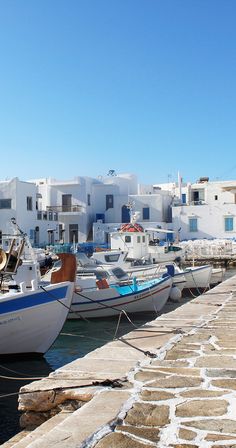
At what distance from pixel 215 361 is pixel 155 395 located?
1.50m

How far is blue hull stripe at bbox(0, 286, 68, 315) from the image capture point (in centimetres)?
1073

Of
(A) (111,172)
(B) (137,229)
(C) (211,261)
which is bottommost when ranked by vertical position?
(C) (211,261)

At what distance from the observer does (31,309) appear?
11.2 m

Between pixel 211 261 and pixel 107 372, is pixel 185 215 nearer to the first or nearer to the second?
pixel 211 261

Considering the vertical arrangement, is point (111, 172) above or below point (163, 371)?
above

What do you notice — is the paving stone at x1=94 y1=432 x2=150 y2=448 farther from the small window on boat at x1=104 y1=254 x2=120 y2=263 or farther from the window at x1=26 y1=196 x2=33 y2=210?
the window at x1=26 y1=196 x2=33 y2=210

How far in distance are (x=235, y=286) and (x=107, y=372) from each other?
1129 centimetres

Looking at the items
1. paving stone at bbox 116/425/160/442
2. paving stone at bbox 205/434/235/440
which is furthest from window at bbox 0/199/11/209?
paving stone at bbox 205/434/235/440

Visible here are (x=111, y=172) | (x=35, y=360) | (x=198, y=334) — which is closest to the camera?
(x=198, y=334)

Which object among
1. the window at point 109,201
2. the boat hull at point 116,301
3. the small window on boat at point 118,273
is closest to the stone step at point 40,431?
the boat hull at point 116,301

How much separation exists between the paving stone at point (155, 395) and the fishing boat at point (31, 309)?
6.73 m

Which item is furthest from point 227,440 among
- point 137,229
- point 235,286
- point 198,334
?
point 137,229

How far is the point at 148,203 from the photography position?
51.2 metres

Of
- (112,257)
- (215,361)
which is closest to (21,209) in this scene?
(112,257)
